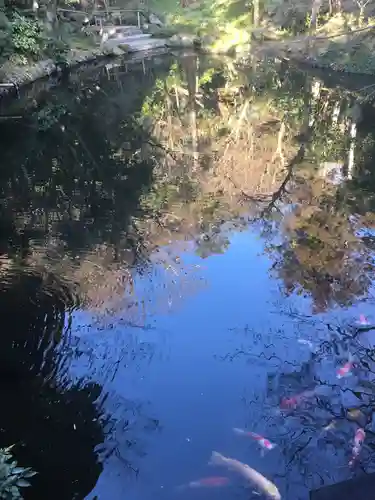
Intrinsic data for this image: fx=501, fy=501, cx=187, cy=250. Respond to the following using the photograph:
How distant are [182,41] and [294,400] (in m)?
30.6

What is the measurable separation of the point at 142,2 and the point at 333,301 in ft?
116

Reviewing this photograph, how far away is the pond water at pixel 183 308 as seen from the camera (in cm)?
472

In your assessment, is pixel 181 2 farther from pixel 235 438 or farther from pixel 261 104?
pixel 235 438

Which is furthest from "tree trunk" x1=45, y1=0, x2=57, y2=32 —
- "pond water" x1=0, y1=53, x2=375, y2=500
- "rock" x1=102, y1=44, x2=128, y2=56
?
"pond water" x1=0, y1=53, x2=375, y2=500

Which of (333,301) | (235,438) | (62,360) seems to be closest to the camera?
(235,438)

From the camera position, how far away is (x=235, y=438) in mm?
4879

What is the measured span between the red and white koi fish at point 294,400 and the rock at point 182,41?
30022 millimetres

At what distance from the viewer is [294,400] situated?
17.4 ft

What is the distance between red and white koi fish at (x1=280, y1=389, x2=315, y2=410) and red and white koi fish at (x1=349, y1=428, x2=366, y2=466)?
2.02ft

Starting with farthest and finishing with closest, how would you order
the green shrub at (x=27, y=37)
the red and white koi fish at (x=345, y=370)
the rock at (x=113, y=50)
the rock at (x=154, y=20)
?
the rock at (x=154, y=20)
the rock at (x=113, y=50)
the green shrub at (x=27, y=37)
the red and white koi fish at (x=345, y=370)

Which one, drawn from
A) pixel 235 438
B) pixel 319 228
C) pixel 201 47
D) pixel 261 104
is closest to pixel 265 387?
pixel 235 438

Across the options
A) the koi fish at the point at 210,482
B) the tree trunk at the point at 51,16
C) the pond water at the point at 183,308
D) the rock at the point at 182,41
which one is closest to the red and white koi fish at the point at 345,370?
the pond water at the point at 183,308

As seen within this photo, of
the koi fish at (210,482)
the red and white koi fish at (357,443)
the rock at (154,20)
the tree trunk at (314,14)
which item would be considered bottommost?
the red and white koi fish at (357,443)

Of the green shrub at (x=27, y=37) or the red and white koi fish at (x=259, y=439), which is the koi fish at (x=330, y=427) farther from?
the green shrub at (x=27, y=37)
